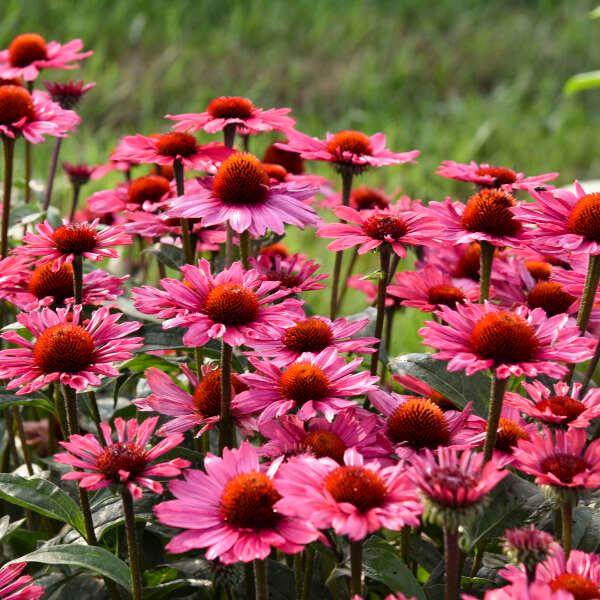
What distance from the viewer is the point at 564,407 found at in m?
1.04

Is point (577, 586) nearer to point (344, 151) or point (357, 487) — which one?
point (357, 487)

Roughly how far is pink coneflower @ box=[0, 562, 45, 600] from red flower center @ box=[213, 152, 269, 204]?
52cm

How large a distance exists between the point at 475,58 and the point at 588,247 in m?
4.71

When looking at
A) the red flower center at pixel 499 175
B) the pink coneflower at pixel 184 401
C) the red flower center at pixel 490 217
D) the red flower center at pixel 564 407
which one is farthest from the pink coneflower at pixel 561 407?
the red flower center at pixel 499 175

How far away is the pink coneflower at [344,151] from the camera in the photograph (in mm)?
1434

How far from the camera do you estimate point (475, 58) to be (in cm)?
560

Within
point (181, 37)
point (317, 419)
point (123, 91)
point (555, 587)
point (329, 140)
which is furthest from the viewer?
point (181, 37)

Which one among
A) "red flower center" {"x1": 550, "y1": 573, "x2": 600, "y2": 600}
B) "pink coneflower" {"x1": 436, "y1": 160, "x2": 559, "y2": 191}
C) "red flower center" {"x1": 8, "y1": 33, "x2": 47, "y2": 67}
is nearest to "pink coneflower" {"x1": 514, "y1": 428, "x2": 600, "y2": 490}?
"red flower center" {"x1": 550, "y1": 573, "x2": 600, "y2": 600}

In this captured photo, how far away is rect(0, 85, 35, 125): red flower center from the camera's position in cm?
150

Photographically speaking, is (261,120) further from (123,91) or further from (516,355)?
(123,91)

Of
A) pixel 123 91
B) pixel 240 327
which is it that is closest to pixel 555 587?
pixel 240 327

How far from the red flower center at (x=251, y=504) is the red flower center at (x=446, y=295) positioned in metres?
0.59

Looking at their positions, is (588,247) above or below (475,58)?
above

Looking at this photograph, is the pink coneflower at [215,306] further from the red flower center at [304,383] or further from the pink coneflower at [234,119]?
the pink coneflower at [234,119]
